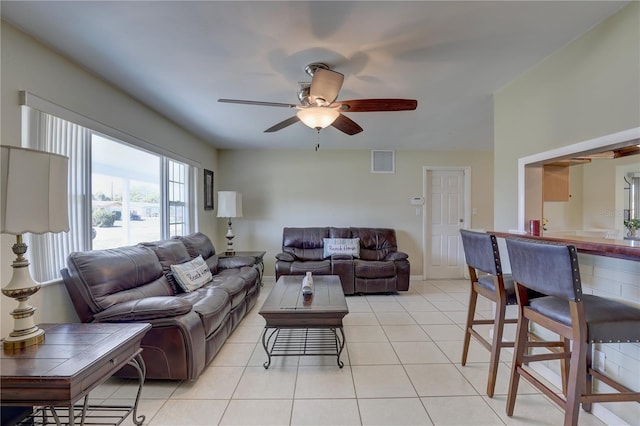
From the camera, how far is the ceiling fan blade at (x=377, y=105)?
6.61 feet

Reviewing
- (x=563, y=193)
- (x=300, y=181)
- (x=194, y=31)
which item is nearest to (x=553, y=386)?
(x=563, y=193)

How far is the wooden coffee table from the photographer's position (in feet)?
7.19

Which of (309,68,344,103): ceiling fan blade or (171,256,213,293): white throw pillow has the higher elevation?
(309,68,344,103): ceiling fan blade

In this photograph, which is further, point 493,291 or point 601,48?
point 493,291

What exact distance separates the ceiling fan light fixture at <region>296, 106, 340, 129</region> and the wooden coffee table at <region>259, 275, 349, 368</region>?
1.46 meters

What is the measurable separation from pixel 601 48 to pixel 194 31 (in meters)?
2.41

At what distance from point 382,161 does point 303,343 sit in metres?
3.55

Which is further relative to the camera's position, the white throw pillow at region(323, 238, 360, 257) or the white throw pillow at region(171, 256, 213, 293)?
the white throw pillow at region(323, 238, 360, 257)

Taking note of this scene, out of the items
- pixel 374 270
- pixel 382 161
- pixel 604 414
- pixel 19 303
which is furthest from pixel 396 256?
pixel 19 303

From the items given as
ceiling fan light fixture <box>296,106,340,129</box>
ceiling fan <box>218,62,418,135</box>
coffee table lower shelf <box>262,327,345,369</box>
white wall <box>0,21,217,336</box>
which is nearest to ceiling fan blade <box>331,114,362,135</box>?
ceiling fan <box>218,62,418,135</box>

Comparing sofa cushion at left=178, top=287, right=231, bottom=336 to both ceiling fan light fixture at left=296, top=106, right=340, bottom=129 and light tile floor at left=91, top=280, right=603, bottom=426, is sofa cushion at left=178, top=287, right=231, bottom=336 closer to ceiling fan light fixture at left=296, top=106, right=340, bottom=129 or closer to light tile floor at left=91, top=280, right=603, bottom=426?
light tile floor at left=91, top=280, right=603, bottom=426

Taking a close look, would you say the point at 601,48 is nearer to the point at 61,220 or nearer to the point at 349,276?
the point at 61,220

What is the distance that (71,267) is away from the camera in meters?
1.93

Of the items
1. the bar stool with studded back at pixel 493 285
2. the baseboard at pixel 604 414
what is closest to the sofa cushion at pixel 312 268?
the bar stool with studded back at pixel 493 285
